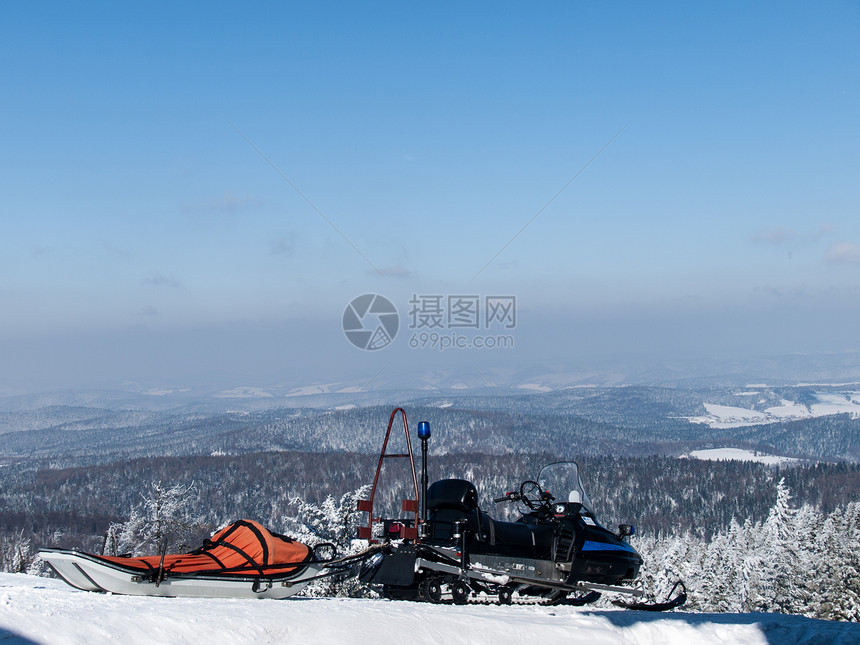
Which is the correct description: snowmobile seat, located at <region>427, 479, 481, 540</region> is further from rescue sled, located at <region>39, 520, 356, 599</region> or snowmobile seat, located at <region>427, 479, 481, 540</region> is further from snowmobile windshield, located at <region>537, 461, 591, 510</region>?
snowmobile windshield, located at <region>537, 461, 591, 510</region>

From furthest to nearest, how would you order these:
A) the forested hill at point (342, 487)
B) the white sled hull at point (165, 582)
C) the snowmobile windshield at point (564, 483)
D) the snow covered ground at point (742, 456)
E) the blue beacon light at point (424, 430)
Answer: the snow covered ground at point (742, 456) → the forested hill at point (342, 487) → the snowmobile windshield at point (564, 483) → the blue beacon light at point (424, 430) → the white sled hull at point (165, 582)

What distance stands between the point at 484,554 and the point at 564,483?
1910mm

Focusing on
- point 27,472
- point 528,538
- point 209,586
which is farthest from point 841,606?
point 27,472

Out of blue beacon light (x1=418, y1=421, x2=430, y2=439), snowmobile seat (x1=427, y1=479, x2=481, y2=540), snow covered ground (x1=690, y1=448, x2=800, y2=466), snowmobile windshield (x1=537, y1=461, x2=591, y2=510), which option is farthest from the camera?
snow covered ground (x1=690, y1=448, x2=800, y2=466)

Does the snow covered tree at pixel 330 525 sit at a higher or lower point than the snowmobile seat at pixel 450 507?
lower

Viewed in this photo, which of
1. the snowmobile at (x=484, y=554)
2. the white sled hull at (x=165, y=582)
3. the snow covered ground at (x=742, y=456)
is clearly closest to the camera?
the white sled hull at (x=165, y=582)

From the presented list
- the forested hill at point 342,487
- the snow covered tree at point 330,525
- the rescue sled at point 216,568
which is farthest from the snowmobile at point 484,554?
the forested hill at point 342,487

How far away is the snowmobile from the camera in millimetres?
9969

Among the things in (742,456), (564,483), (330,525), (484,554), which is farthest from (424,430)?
(742,456)

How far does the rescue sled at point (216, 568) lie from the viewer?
8172 mm

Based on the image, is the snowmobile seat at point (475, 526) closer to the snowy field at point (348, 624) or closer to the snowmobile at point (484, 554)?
the snowmobile at point (484, 554)

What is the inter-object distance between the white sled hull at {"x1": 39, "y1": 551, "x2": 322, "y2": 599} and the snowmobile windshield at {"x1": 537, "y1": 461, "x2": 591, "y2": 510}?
3.89 metres

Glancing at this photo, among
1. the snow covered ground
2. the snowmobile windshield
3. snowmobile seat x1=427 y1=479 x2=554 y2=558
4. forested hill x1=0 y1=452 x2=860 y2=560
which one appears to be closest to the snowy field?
snowmobile seat x1=427 y1=479 x2=554 y2=558

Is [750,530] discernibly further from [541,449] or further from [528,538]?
[541,449]
